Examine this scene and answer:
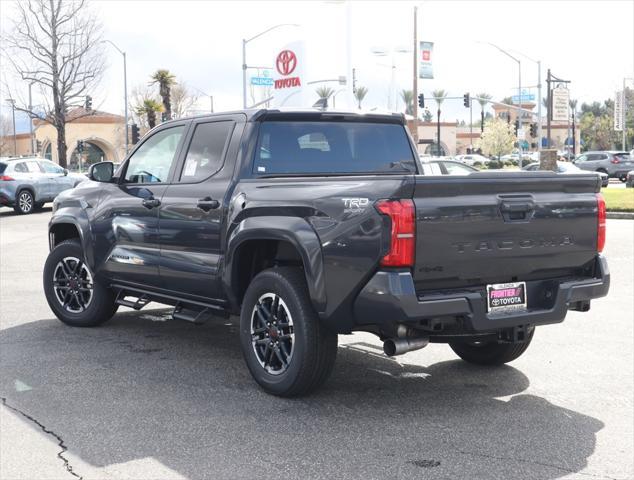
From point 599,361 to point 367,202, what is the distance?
2999mm

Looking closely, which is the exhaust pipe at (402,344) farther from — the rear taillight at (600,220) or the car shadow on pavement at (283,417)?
the rear taillight at (600,220)

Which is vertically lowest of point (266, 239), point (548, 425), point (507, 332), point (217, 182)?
point (548, 425)

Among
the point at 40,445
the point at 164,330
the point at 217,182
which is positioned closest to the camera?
the point at 40,445

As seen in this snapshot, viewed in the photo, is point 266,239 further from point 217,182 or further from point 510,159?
point 510,159

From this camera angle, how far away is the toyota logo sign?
133 feet

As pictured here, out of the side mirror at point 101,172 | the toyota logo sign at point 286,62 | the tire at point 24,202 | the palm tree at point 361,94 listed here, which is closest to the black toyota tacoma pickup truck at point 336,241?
the side mirror at point 101,172

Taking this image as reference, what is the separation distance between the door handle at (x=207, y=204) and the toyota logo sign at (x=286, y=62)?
3515 cm

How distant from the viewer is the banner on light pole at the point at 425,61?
48312mm

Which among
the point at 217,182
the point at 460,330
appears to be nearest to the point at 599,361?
the point at 460,330

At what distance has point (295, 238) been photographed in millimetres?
5191

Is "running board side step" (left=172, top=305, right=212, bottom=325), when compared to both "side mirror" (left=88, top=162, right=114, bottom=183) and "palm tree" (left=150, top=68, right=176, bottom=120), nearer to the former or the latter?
"side mirror" (left=88, top=162, right=114, bottom=183)

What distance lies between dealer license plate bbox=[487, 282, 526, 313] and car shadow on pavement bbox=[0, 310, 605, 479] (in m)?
0.69

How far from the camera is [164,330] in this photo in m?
7.89

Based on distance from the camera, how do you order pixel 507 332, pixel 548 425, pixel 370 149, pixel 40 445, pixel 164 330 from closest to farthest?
pixel 40 445 → pixel 548 425 → pixel 507 332 → pixel 370 149 → pixel 164 330
